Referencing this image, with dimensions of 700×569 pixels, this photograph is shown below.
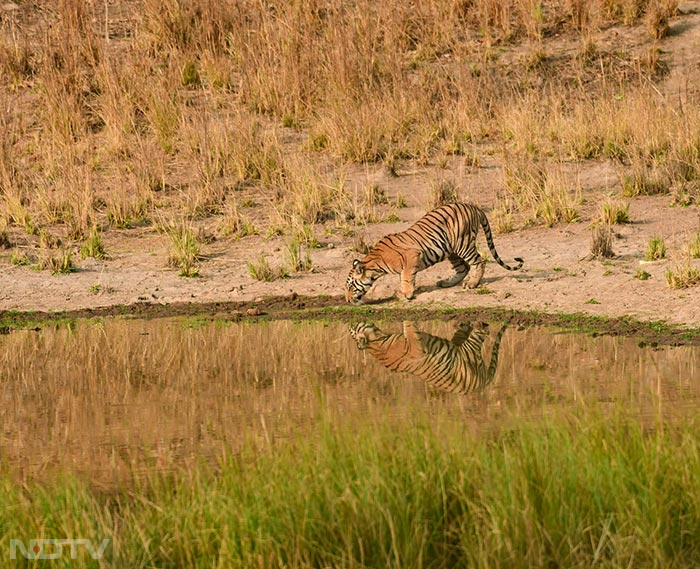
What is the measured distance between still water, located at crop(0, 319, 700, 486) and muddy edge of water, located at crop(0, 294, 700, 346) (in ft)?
0.91

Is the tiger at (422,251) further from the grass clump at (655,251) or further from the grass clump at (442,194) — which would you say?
the grass clump at (442,194)

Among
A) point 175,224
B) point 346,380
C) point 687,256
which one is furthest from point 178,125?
point 346,380

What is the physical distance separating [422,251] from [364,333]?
1428mm

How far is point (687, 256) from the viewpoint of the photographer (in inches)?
449

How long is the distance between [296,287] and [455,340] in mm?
2724

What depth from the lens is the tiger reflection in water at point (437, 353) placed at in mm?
8727

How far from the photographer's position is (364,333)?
10.7 metres

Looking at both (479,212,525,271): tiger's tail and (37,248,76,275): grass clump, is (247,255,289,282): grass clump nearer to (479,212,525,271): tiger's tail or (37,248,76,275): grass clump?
(37,248,76,275): grass clump

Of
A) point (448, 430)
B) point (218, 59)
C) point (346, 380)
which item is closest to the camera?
point (448, 430)

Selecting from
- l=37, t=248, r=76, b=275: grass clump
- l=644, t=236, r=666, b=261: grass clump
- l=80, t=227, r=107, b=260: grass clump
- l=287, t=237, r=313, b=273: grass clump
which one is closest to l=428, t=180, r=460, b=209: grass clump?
l=287, t=237, r=313, b=273: grass clump

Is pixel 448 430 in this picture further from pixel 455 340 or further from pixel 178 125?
pixel 178 125

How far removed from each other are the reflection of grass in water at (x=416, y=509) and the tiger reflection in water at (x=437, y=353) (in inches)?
106

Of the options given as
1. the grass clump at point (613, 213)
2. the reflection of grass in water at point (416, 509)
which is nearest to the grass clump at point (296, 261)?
the grass clump at point (613, 213)

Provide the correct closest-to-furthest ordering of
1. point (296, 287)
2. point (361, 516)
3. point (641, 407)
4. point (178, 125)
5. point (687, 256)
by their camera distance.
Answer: point (361, 516) → point (641, 407) → point (687, 256) → point (296, 287) → point (178, 125)
